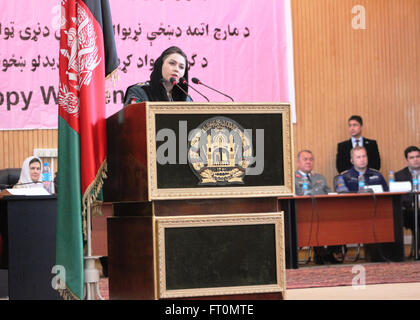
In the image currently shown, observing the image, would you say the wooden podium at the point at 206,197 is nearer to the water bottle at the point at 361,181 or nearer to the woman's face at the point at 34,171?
the woman's face at the point at 34,171

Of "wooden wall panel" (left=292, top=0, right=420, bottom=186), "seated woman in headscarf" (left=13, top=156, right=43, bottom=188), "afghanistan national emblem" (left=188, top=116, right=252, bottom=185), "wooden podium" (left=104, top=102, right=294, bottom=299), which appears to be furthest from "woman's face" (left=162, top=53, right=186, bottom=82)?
"wooden wall panel" (left=292, top=0, right=420, bottom=186)

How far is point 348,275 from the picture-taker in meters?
5.30

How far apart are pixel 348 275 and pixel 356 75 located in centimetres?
449

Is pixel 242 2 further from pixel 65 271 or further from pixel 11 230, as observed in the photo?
pixel 65 271

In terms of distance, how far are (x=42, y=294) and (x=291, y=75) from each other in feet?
18.2

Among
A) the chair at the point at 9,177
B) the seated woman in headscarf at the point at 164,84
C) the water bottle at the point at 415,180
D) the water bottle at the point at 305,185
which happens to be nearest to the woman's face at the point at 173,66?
the seated woman in headscarf at the point at 164,84

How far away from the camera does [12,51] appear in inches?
304

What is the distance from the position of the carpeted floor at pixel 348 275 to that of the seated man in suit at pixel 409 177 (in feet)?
2.64

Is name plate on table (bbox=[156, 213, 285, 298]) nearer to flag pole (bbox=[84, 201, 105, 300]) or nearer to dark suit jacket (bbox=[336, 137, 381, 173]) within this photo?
flag pole (bbox=[84, 201, 105, 300])

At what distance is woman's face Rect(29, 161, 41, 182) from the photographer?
20.0 ft

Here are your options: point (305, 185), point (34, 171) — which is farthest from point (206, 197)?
point (305, 185)

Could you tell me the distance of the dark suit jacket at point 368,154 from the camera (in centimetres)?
841

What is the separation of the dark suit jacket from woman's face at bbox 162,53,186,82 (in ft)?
18.6

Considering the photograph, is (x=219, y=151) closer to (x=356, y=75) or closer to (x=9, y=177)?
(x=9, y=177)
